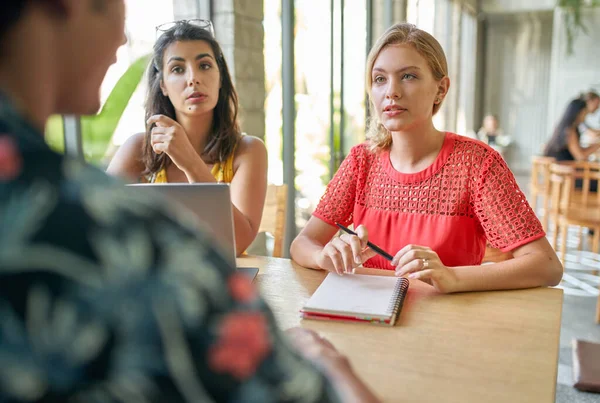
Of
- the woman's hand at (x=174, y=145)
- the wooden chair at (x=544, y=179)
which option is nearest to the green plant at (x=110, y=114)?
the woman's hand at (x=174, y=145)

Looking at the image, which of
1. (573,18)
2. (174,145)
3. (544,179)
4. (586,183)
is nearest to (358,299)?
(174,145)

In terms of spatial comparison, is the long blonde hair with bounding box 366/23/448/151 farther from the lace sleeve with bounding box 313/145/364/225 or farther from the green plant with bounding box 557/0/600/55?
the green plant with bounding box 557/0/600/55

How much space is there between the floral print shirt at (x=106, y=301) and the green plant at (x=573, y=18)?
8.34m

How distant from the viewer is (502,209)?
1.36m

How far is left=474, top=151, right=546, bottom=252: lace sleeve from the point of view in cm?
131

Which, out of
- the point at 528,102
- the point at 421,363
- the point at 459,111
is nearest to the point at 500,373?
the point at 421,363

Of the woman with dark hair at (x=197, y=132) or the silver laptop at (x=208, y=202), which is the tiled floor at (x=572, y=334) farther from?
the silver laptop at (x=208, y=202)

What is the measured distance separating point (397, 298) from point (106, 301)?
0.86 meters

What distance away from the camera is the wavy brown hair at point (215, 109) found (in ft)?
5.53

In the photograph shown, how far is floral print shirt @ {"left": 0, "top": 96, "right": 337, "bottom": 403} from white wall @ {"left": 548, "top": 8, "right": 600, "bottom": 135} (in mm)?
8279

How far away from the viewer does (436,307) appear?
108 centimetres

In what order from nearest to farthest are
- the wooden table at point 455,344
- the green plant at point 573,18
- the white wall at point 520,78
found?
the wooden table at point 455,344 < the green plant at point 573,18 < the white wall at point 520,78

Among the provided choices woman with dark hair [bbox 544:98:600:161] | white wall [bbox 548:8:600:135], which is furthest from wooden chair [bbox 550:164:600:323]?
white wall [bbox 548:8:600:135]

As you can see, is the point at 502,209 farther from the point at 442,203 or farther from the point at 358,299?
the point at 358,299
